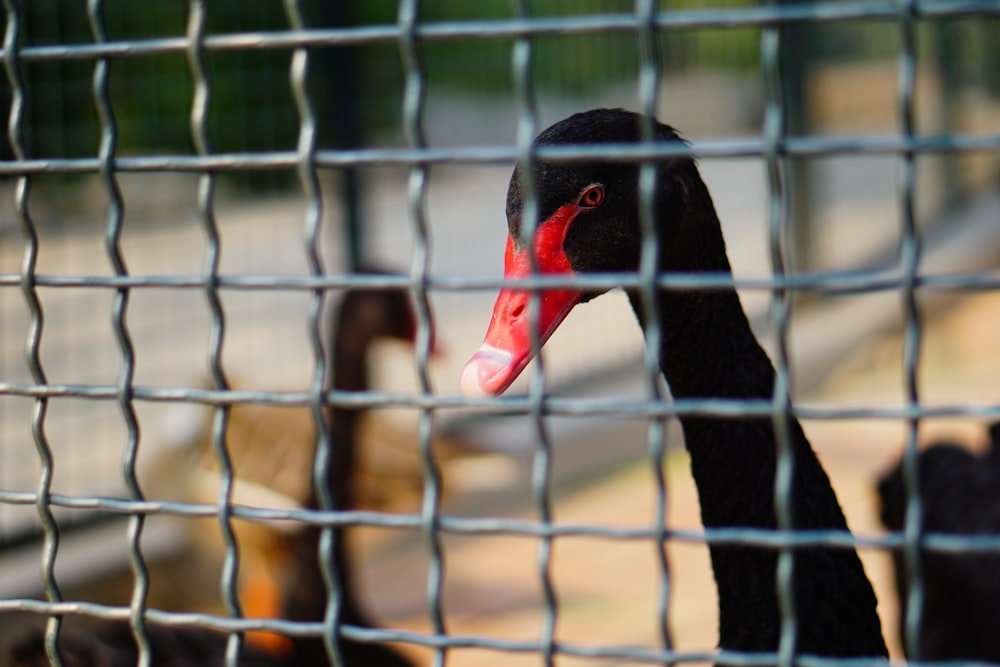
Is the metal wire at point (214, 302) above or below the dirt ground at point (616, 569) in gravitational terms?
above

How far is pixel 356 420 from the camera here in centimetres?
396

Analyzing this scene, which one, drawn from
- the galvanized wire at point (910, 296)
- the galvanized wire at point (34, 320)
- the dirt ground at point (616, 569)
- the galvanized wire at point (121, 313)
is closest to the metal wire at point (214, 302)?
the galvanized wire at point (121, 313)

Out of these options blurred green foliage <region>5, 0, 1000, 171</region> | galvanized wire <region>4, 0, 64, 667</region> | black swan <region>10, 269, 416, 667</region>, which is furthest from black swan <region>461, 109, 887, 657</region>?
blurred green foliage <region>5, 0, 1000, 171</region>

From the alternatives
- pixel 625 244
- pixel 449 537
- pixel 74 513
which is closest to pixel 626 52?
pixel 449 537

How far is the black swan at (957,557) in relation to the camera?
292cm

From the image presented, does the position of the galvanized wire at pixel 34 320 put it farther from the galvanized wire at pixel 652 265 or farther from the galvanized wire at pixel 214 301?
the galvanized wire at pixel 652 265

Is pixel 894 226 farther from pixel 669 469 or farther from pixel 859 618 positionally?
pixel 859 618

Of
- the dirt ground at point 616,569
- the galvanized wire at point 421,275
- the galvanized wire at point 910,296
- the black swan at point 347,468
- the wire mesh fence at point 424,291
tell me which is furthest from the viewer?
the dirt ground at point 616,569

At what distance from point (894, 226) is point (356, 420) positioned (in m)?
6.29

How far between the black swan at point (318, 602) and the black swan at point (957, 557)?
1415mm

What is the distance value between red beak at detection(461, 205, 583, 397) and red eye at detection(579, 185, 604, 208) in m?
0.02

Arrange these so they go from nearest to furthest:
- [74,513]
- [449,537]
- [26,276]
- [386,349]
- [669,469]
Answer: [26,276]
[74,513]
[449,537]
[669,469]
[386,349]

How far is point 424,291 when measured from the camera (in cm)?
131

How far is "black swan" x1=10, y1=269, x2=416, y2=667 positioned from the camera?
2959 millimetres
